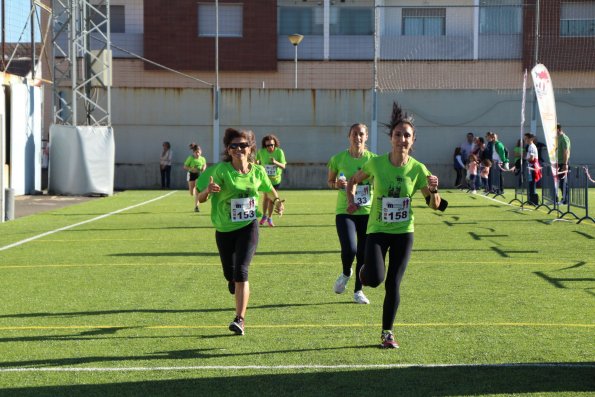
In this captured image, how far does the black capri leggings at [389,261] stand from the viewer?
26.9 ft

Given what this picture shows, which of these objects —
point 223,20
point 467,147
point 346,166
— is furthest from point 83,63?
point 346,166

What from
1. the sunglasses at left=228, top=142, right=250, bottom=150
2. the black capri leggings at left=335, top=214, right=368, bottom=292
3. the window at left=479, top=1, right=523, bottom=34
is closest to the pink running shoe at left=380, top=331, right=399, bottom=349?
the sunglasses at left=228, top=142, right=250, bottom=150

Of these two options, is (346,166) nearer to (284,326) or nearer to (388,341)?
(284,326)

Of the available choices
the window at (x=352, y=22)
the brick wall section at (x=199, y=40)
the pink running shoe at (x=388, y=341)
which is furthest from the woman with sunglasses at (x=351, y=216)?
the window at (x=352, y=22)

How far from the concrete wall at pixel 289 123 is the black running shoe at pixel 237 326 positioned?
29212mm

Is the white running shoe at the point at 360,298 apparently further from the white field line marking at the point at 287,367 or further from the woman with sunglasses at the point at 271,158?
the woman with sunglasses at the point at 271,158

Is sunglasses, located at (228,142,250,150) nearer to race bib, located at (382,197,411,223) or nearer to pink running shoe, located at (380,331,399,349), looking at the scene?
race bib, located at (382,197,411,223)

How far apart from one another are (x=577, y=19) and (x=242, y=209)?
37498 millimetres

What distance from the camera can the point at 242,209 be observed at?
29.7ft

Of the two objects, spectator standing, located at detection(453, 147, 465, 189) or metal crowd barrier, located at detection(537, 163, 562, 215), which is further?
spectator standing, located at detection(453, 147, 465, 189)

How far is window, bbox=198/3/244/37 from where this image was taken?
47375 mm

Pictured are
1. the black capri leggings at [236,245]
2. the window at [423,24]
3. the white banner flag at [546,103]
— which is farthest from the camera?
the window at [423,24]

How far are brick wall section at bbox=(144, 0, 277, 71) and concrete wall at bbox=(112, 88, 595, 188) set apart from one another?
9.01 m

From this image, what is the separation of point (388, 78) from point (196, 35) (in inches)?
500
